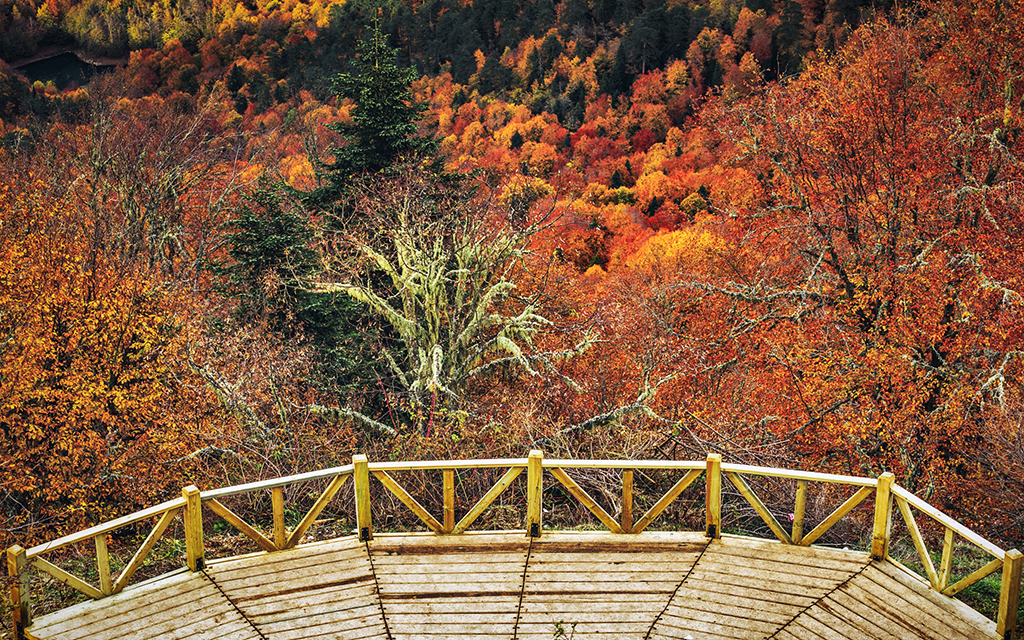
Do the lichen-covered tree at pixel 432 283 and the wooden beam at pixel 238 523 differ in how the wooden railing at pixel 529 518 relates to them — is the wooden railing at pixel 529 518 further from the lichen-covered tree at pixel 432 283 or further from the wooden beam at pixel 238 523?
the lichen-covered tree at pixel 432 283

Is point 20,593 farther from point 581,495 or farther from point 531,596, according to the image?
point 581,495

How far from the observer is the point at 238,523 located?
26.1 feet

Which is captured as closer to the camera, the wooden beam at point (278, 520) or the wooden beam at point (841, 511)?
the wooden beam at point (841, 511)

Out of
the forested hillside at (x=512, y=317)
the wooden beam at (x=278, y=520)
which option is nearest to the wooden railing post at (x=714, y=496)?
the forested hillside at (x=512, y=317)

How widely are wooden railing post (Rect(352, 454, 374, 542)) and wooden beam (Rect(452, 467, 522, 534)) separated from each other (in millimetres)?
997

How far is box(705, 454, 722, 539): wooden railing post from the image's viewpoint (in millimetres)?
8445

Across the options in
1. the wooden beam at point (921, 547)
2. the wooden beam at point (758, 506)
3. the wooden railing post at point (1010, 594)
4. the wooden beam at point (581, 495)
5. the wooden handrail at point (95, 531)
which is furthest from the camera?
the wooden beam at point (581, 495)

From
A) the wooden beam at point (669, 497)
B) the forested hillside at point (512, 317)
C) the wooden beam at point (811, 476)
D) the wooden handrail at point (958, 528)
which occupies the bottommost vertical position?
the forested hillside at point (512, 317)

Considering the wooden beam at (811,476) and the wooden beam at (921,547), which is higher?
the wooden beam at (811,476)

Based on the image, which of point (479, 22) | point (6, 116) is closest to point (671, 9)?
point (479, 22)

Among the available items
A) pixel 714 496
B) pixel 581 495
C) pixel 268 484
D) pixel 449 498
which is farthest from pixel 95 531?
pixel 714 496

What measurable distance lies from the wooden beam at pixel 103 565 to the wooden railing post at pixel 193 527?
73 cm

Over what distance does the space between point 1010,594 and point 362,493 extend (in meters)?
6.33

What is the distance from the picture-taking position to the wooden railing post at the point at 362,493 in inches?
333
